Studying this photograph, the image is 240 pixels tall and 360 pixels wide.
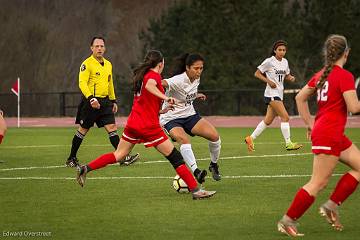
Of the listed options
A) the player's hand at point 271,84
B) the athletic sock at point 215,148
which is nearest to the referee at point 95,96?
the athletic sock at point 215,148

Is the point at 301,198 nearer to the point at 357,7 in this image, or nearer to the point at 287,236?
the point at 287,236

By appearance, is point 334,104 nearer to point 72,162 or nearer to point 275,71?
point 72,162

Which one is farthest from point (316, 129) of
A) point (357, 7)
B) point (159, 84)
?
point (357, 7)

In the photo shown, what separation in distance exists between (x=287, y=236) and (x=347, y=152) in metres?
1.00

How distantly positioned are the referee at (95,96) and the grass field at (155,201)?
1.83 ft

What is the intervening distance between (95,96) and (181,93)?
4254 mm

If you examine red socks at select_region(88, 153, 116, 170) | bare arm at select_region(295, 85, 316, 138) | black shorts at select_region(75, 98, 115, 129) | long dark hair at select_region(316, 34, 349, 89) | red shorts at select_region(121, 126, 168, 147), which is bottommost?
black shorts at select_region(75, 98, 115, 129)

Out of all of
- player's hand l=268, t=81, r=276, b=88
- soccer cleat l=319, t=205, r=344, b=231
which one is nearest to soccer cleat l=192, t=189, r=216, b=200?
soccer cleat l=319, t=205, r=344, b=231

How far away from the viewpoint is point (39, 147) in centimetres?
2444

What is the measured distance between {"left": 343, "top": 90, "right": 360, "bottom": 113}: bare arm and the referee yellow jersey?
9014mm

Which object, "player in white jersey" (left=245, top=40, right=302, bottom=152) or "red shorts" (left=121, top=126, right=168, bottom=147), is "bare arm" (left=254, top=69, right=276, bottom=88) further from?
"red shorts" (left=121, top=126, right=168, bottom=147)

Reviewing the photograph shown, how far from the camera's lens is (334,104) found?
31.6 feet

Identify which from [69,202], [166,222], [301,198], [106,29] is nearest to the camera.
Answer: [301,198]

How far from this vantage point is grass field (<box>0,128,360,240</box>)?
1027 cm
